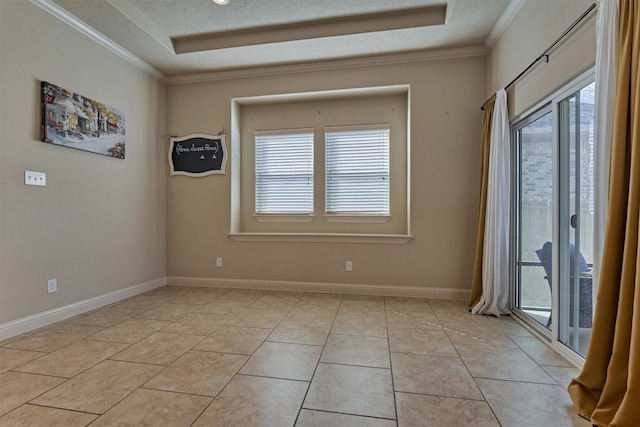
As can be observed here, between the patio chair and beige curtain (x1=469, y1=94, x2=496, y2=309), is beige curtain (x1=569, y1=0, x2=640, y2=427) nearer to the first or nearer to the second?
the patio chair

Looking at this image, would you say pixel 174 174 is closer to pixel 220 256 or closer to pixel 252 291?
pixel 220 256

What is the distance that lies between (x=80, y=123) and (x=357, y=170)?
3106 millimetres

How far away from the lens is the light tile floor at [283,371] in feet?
4.98

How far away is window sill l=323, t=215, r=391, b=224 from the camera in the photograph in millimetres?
3980

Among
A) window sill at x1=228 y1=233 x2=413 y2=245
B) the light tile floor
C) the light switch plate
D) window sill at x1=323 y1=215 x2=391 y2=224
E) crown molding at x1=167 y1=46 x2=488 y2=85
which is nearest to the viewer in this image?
the light tile floor

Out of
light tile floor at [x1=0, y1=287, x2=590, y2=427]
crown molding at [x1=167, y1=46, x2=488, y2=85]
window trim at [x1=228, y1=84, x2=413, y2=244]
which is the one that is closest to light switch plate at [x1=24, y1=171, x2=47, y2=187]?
light tile floor at [x1=0, y1=287, x2=590, y2=427]

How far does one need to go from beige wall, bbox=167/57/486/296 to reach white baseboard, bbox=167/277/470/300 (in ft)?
0.14

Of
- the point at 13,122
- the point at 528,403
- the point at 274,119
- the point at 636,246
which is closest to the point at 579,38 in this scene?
the point at 636,246

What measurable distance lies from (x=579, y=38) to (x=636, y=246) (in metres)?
1.41

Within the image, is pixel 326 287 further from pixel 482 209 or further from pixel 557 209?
pixel 557 209

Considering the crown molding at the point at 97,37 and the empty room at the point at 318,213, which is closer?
the empty room at the point at 318,213

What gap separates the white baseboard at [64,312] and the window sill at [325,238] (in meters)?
1.34

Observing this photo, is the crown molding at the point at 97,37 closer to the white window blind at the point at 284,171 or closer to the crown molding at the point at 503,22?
the white window blind at the point at 284,171

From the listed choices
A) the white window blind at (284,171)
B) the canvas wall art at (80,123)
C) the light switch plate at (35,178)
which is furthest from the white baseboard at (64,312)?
the white window blind at (284,171)
